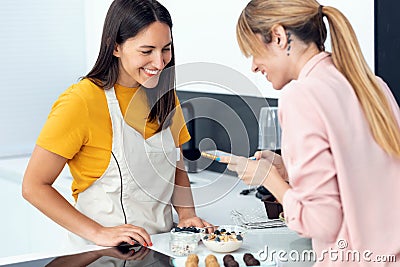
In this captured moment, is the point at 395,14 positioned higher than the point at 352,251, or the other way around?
the point at 395,14

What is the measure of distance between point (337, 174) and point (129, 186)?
0.82 meters

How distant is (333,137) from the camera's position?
3.70 ft

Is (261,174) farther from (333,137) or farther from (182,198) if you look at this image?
(182,198)

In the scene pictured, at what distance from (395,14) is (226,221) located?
2.62 feet

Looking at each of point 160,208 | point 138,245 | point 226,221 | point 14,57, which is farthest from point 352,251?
point 14,57

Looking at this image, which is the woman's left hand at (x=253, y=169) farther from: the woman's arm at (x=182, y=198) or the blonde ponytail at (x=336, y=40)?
the woman's arm at (x=182, y=198)

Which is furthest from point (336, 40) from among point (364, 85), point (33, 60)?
point (33, 60)

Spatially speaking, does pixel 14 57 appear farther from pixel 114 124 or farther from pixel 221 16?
pixel 114 124

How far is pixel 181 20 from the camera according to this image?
2834mm

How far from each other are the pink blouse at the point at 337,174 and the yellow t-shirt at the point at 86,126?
0.72 meters

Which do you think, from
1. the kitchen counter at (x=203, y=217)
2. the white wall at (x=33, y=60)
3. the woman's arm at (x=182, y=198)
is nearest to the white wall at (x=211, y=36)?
the kitchen counter at (x=203, y=217)

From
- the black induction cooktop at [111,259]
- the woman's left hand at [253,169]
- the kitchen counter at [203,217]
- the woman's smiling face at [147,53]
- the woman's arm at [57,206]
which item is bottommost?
the kitchen counter at [203,217]

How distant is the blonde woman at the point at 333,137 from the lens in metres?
1.13

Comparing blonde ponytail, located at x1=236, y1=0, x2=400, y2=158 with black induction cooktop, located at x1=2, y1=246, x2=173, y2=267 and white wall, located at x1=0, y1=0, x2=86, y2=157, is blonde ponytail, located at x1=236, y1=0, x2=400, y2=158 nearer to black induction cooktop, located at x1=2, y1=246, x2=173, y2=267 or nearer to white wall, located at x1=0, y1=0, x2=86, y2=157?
black induction cooktop, located at x1=2, y1=246, x2=173, y2=267
